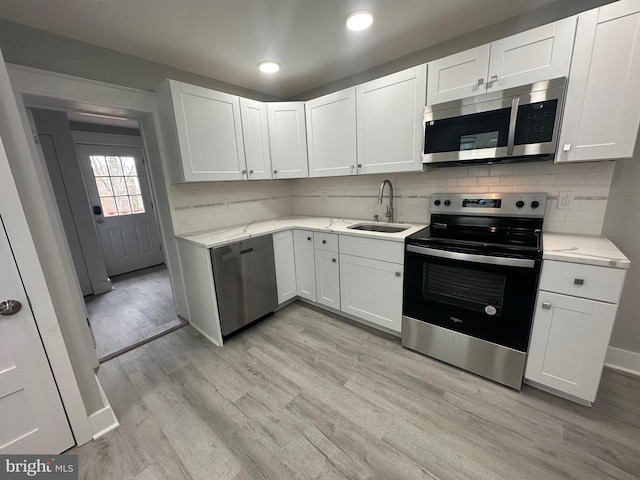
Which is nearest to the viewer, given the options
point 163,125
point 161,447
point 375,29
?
point 161,447

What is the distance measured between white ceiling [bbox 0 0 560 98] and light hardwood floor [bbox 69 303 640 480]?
2502 millimetres

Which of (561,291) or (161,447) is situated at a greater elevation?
(561,291)

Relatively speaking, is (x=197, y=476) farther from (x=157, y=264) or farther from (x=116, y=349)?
(x=157, y=264)

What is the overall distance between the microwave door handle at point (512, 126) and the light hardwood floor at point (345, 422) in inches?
63.8

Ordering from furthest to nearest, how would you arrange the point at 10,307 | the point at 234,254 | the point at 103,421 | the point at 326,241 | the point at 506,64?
the point at 326,241, the point at 234,254, the point at 506,64, the point at 103,421, the point at 10,307

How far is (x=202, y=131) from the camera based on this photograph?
2.27m

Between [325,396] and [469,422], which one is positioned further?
[325,396]

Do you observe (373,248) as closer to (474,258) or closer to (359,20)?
(474,258)

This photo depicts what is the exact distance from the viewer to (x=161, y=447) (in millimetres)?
1430

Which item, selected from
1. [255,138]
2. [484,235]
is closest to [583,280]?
[484,235]

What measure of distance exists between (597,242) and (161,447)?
2.92m

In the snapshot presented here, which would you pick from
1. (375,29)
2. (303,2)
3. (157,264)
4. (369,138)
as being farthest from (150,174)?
(157,264)

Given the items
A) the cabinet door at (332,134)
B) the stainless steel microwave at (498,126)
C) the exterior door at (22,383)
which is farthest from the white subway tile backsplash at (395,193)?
the exterior door at (22,383)

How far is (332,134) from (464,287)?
187 centimetres
